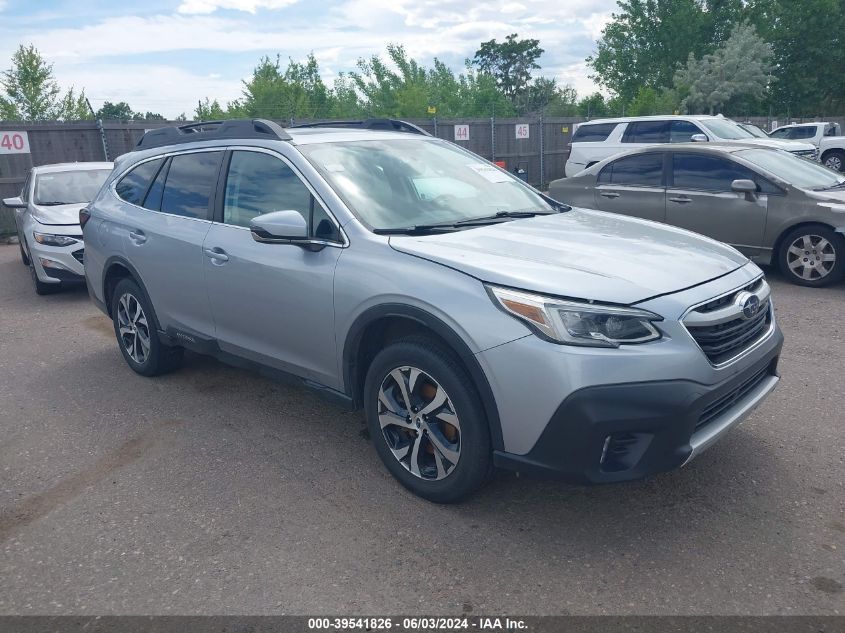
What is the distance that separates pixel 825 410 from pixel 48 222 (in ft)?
27.2

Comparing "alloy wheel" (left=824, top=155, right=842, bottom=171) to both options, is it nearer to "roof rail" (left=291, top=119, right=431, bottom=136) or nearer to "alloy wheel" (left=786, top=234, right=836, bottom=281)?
"alloy wheel" (left=786, top=234, right=836, bottom=281)

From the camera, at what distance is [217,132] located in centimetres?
458

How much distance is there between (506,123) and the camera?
819 inches

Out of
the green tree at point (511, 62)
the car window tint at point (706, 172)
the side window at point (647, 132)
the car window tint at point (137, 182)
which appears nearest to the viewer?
the car window tint at point (137, 182)

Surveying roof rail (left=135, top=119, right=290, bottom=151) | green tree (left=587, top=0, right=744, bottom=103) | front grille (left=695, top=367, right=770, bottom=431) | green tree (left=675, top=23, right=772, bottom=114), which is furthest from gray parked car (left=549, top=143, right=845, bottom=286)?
green tree (left=587, top=0, right=744, bottom=103)

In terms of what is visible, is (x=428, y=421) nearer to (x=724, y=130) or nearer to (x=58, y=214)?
(x=58, y=214)

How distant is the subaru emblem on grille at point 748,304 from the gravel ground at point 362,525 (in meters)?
0.88

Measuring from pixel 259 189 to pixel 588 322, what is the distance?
7.37 feet

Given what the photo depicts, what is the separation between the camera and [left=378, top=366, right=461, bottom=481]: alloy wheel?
321 cm

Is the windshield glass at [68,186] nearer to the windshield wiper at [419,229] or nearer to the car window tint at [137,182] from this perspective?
the car window tint at [137,182]

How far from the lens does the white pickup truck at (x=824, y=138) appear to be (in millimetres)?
Result: 22578

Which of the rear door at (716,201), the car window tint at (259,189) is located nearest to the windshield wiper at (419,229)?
the car window tint at (259,189)

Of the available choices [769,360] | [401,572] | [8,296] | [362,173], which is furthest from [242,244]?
[8,296]

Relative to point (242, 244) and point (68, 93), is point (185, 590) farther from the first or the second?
point (68, 93)
